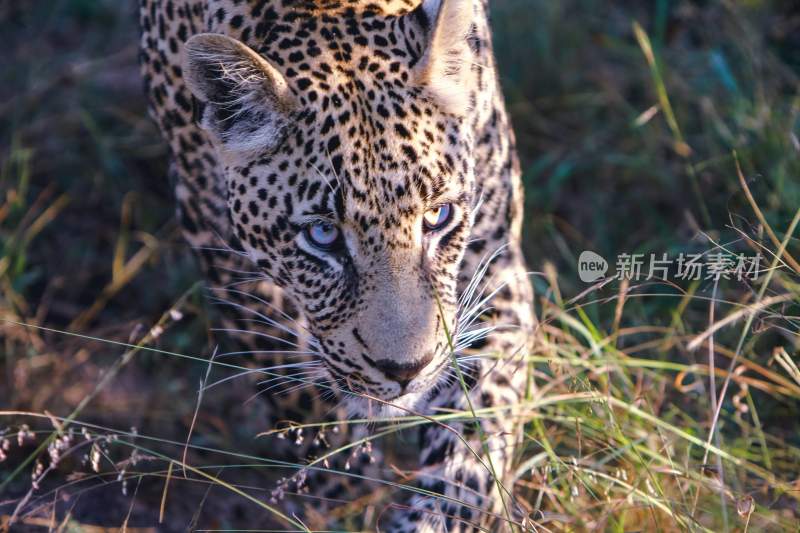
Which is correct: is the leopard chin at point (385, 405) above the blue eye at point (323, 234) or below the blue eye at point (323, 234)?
below

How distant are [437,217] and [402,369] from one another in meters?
0.56

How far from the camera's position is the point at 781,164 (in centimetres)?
506

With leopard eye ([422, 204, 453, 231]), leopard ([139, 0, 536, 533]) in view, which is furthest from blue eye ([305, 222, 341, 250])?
leopard eye ([422, 204, 453, 231])

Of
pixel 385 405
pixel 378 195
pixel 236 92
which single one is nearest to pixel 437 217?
pixel 378 195

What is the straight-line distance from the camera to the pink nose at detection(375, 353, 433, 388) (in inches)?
132

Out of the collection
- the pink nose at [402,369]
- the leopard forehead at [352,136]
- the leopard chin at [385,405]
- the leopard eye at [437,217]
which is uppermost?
the leopard forehead at [352,136]

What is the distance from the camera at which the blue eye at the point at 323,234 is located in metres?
3.54

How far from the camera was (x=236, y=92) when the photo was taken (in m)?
3.58

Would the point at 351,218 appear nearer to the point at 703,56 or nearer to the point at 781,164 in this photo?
the point at 781,164

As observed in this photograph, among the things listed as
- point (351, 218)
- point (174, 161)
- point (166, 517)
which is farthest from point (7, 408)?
point (351, 218)

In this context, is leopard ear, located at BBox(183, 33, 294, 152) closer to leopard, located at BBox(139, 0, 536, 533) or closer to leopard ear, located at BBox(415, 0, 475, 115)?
leopard, located at BBox(139, 0, 536, 533)

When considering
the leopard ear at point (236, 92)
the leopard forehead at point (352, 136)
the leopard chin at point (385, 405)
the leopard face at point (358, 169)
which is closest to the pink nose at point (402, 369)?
the leopard face at point (358, 169)

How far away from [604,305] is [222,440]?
76.8 inches

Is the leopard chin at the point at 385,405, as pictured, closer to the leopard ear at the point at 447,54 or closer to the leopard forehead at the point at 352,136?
the leopard forehead at the point at 352,136
